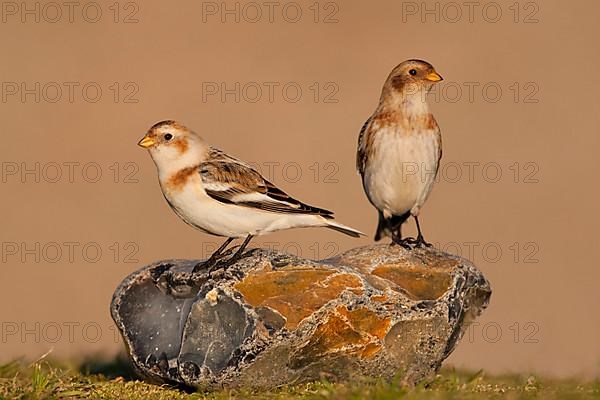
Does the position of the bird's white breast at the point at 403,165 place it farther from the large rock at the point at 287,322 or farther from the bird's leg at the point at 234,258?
the bird's leg at the point at 234,258

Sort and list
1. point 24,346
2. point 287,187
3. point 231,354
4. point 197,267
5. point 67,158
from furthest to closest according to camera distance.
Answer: point 67,158 < point 287,187 < point 24,346 < point 197,267 < point 231,354

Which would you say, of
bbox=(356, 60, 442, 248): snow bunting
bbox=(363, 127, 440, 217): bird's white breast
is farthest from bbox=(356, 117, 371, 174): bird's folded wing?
bbox=(363, 127, 440, 217): bird's white breast

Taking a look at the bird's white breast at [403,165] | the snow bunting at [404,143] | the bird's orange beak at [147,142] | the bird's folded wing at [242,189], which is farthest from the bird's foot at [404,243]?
the bird's orange beak at [147,142]

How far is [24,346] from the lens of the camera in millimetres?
15578

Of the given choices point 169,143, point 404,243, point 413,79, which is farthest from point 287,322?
point 413,79

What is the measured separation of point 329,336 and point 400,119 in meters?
2.68

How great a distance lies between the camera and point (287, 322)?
784 centimetres

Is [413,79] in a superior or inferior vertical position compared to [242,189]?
superior

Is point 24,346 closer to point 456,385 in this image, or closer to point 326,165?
point 326,165

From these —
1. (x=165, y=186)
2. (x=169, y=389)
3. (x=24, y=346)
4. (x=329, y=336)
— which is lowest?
(x=24, y=346)

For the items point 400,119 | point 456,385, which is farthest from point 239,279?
point 400,119

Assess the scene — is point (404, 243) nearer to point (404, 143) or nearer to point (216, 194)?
point (404, 143)

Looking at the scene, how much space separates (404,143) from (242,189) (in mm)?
1714

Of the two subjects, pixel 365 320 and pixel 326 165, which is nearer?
pixel 365 320
